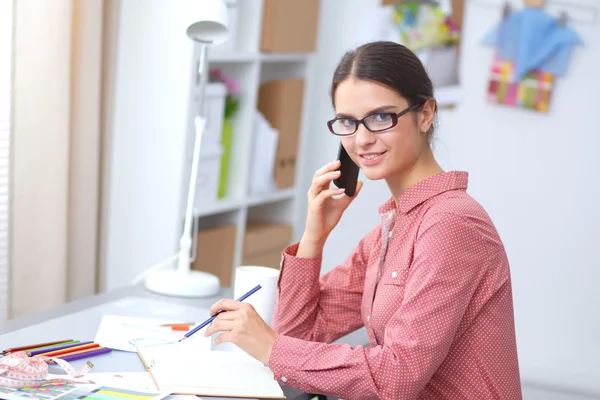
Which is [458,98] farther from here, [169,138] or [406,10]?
[169,138]

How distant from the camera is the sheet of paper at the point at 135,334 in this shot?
1.53 metres

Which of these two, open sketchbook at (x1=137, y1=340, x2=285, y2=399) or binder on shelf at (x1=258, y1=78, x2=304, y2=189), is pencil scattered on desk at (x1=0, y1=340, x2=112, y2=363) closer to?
open sketchbook at (x1=137, y1=340, x2=285, y2=399)

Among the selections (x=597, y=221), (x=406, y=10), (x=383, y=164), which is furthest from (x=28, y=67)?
(x=597, y=221)

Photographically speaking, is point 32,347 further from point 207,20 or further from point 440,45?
point 440,45

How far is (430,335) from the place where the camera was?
1.31 m

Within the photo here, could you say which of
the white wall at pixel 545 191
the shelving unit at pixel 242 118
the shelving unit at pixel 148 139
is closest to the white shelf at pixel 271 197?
the shelving unit at pixel 242 118

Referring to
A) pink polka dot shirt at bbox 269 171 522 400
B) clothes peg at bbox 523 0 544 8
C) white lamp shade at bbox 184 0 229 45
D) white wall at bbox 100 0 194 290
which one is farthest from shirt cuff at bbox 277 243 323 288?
clothes peg at bbox 523 0 544 8

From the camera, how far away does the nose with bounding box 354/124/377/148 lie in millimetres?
1500

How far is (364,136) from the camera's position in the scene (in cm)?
150

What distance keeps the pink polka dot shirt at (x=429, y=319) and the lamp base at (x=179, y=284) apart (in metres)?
0.49

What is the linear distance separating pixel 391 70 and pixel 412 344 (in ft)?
1.55

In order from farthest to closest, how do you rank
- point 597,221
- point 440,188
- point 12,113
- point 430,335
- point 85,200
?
point 597,221 → point 85,200 → point 12,113 → point 440,188 → point 430,335

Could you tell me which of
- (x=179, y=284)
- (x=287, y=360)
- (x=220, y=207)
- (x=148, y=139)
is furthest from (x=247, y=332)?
(x=220, y=207)

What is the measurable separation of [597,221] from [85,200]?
1949 mm
